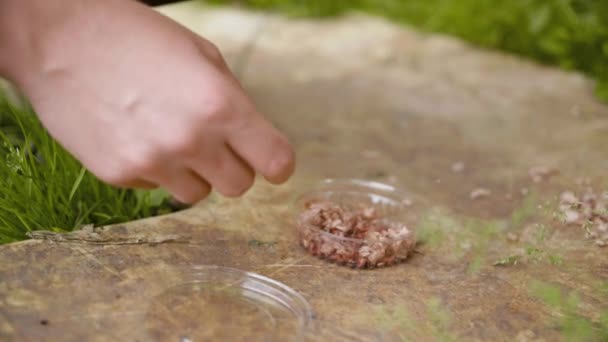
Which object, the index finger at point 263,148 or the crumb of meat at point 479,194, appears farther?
the crumb of meat at point 479,194

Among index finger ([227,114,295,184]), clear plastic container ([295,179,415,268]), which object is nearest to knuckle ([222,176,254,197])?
index finger ([227,114,295,184])

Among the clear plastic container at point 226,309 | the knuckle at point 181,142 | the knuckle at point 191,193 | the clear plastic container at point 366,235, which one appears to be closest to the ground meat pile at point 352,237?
the clear plastic container at point 366,235

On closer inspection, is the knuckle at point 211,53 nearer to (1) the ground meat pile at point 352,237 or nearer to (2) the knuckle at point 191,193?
(2) the knuckle at point 191,193

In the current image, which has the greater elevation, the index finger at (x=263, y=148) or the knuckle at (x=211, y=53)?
the knuckle at (x=211, y=53)

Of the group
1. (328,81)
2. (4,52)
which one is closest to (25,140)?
(4,52)

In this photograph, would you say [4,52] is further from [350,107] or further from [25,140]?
[350,107]

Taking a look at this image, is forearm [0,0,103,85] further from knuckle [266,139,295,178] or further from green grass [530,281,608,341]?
green grass [530,281,608,341]
